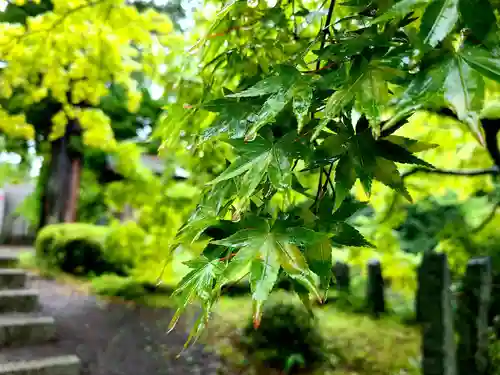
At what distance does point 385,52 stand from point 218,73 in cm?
→ 96

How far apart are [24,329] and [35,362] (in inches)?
23.5

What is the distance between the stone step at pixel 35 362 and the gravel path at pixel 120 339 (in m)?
0.37

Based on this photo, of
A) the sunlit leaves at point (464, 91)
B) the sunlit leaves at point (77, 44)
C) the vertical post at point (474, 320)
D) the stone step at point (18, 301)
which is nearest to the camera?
the sunlit leaves at point (464, 91)

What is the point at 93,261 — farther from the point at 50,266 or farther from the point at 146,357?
the point at 146,357

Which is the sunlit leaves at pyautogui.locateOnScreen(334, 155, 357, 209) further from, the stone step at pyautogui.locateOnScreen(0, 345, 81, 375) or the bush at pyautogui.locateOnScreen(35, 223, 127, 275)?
the bush at pyautogui.locateOnScreen(35, 223, 127, 275)

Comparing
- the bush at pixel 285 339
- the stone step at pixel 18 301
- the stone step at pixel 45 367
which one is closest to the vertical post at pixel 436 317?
the bush at pixel 285 339

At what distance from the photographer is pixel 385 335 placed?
17.3 feet

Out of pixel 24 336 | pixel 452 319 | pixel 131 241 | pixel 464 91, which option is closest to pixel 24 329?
pixel 24 336

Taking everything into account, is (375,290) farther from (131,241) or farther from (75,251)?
(75,251)

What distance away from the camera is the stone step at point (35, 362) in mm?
2820

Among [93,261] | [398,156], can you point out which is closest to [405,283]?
[93,261]

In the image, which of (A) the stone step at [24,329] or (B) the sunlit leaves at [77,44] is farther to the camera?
(A) the stone step at [24,329]

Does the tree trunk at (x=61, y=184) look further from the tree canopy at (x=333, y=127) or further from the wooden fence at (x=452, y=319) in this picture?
the tree canopy at (x=333, y=127)

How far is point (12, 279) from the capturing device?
4.13 metres
